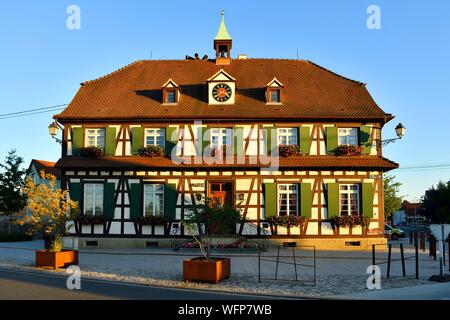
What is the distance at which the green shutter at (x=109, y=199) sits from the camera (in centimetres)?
2155

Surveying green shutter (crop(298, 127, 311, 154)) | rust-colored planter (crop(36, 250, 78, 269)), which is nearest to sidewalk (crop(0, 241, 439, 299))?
rust-colored planter (crop(36, 250, 78, 269))

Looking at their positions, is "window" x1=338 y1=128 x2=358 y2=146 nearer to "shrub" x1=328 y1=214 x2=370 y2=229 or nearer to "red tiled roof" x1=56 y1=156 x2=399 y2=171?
"red tiled roof" x1=56 y1=156 x2=399 y2=171

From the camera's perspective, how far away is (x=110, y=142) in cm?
2220

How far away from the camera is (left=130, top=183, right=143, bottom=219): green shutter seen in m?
21.5

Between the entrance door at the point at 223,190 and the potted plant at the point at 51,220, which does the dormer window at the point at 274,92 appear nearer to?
the entrance door at the point at 223,190

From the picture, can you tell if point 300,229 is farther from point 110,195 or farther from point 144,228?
point 110,195

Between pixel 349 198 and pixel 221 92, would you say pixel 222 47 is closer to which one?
pixel 221 92

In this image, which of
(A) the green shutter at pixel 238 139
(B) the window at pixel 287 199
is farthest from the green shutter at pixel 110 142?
(B) the window at pixel 287 199

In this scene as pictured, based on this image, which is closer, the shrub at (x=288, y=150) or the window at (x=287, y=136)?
the shrub at (x=288, y=150)

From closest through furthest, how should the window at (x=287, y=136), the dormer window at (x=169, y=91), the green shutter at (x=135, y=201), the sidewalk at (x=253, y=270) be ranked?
1. the sidewalk at (x=253, y=270)
2. the green shutter at (x=135, y=201)
3. the window at (x=287, y=136)
4. the dormer window at (x=169, y=91)

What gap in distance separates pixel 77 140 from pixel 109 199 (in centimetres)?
369

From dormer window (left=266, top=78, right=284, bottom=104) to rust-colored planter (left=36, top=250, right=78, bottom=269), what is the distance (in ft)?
42.7

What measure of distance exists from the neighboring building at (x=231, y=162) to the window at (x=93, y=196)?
0.17ft
